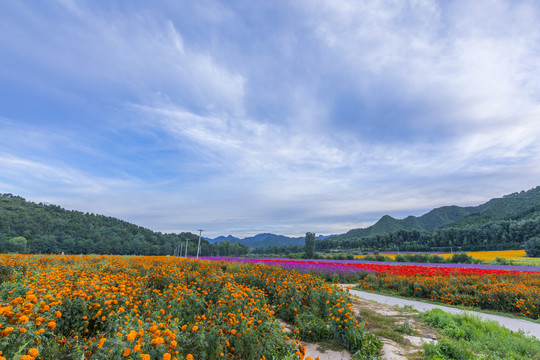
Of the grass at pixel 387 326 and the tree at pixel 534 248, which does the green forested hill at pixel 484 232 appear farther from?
the grass at pixel 387 326

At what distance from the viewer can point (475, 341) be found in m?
4.55

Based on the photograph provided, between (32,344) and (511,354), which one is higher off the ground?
(32,344)

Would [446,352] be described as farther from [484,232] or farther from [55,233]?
[55,233]

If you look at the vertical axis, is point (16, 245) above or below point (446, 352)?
above

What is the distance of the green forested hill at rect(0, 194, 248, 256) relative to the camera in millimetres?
39156

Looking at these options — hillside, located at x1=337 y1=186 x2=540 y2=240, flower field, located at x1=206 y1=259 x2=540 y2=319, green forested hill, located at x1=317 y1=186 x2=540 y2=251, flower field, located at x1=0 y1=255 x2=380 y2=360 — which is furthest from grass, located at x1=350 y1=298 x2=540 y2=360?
hillside, located at x1=337 y1=186 x2=540 y2=240

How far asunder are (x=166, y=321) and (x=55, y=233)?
5282 cm

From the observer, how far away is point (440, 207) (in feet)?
316

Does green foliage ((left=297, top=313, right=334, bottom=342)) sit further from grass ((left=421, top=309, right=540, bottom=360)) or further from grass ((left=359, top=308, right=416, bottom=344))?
grass ((left=421, top=309, right=540, bottom=360))

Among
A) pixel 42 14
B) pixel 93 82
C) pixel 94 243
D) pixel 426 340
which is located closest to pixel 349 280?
pixel 426 340

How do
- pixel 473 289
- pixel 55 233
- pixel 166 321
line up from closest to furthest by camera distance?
pixel 166 321 → pixel 473 289 → pixel 55 233

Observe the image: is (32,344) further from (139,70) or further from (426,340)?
(139,70)

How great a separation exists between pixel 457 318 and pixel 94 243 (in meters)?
54.2

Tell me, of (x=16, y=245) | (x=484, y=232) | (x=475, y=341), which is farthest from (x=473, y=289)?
(x=16, y=245)
